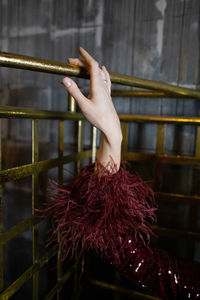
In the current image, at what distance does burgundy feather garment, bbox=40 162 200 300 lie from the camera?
65 cm

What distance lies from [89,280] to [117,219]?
0.92 m

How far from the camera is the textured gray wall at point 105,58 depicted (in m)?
1.28

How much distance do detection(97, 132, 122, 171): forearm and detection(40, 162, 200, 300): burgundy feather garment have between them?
0.01 metres

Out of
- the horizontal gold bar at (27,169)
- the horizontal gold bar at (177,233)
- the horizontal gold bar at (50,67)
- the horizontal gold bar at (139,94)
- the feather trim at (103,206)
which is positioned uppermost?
the horizontal gold bar at (139,94)

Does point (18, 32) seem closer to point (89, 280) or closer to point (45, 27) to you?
point (45, 27)

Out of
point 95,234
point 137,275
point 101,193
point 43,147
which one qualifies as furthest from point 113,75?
point 43,147

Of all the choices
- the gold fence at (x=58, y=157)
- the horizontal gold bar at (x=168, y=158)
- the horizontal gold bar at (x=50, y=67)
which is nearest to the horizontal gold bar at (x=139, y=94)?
the gold fence at (x=58, y=157)

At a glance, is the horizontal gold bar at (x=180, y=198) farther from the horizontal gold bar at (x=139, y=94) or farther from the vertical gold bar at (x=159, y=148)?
the horizontal gold bar at (x=139, y=94)

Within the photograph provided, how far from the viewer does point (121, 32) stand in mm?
1373

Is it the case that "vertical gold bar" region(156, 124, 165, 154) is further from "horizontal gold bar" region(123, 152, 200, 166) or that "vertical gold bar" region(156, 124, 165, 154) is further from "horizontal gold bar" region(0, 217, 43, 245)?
"horizontal gold bar" region(0, 217, 43, 245)

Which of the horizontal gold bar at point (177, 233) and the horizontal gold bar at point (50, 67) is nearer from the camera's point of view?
the horizontal gold bar at point (50, 67)

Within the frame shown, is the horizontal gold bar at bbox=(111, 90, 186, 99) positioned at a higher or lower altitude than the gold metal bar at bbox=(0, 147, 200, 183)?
higher

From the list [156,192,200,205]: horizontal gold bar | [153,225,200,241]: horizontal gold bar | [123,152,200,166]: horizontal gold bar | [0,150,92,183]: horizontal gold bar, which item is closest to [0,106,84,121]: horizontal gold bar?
[0,150,92,183]: horizontal gold bar

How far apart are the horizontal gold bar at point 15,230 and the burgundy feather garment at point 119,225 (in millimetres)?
143
